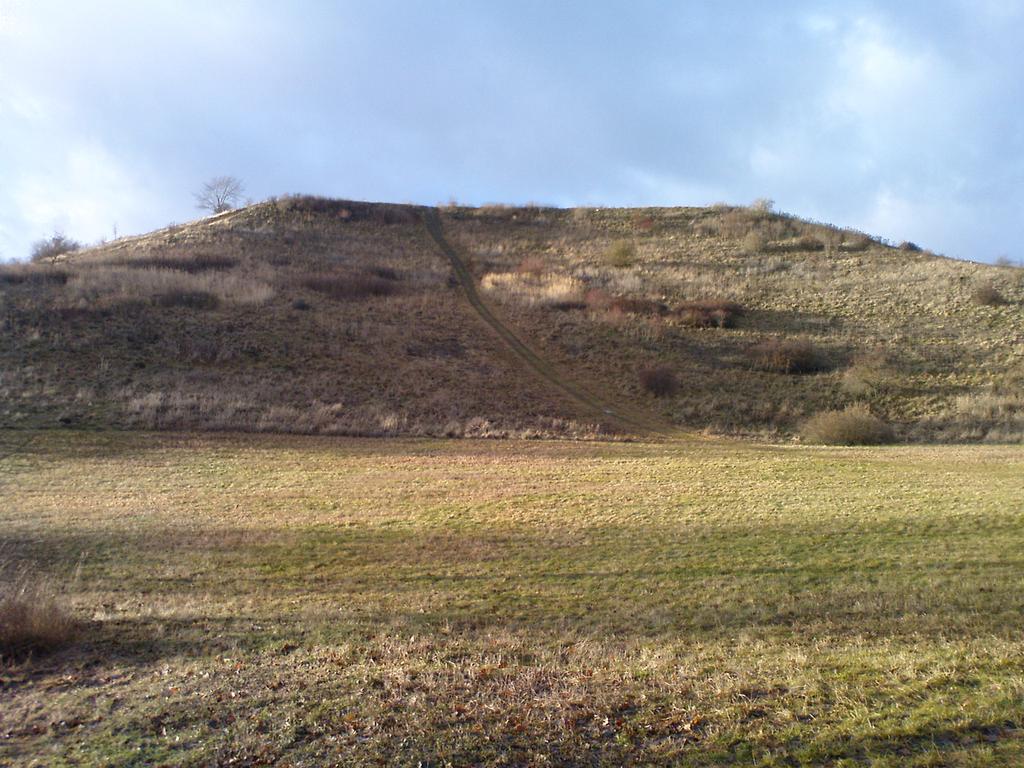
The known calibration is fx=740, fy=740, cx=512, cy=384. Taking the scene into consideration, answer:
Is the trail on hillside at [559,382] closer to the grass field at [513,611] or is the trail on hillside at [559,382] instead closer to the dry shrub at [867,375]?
the grass field at [513,611]

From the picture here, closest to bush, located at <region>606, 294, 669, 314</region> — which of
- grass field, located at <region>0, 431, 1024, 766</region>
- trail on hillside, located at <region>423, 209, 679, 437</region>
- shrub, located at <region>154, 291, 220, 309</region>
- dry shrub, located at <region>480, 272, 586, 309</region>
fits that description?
dry shrub, located at <region>480, 272, 586, 309</region>

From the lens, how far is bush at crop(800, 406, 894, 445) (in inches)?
1131

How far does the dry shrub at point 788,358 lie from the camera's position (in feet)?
121

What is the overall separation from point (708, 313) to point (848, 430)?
53.4 feet

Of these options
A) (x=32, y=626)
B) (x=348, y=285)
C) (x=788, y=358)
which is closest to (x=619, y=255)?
(x=348, y=285)

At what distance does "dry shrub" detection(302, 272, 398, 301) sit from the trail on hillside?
5562mm

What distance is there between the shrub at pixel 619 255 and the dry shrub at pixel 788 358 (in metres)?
22.3

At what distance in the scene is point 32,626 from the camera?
7578 millimetres

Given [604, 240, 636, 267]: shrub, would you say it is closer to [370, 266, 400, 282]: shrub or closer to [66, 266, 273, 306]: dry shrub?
[370, 266, 400, 282]: shrub

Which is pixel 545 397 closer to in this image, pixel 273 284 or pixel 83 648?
pixel 273 284

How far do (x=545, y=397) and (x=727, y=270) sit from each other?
30116mm

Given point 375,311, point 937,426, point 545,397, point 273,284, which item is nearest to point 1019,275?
point 937,426

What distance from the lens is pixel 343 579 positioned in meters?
11.1

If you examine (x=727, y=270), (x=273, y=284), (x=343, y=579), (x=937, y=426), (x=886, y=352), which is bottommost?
(x=343, y=579)
